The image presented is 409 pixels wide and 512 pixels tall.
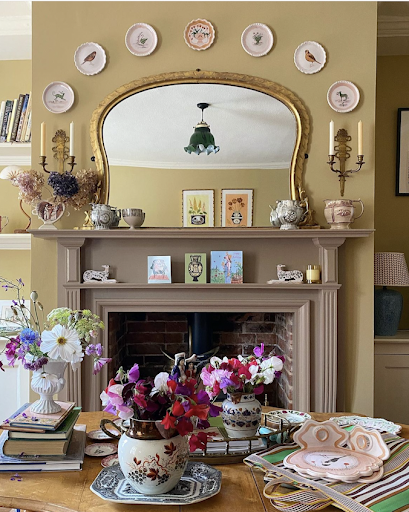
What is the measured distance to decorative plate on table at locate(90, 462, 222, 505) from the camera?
A: 1.20 metres

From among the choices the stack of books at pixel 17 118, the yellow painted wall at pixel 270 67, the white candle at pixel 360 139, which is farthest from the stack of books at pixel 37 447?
the stack of books at pixel 17 118

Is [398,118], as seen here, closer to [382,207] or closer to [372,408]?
[382,207]

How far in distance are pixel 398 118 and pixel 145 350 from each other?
89.1 inches

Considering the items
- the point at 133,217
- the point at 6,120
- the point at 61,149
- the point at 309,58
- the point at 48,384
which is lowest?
the point at 48,384

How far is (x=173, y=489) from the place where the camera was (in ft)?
4.11

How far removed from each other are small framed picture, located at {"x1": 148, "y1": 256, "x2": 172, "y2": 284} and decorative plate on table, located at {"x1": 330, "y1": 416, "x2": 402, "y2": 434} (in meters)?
1.33

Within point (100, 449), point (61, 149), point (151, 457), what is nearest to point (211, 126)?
point (61, 149)

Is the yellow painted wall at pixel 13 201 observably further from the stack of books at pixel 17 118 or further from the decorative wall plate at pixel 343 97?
the decorative wall plate at pixel 343 97

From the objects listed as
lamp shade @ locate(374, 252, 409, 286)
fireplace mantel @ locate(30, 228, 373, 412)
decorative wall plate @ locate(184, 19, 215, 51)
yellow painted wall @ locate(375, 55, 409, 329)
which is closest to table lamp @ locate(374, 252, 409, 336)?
lamp shade @ locate(374, 252, 409, 286)

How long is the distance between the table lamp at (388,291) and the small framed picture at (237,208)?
0.80 m

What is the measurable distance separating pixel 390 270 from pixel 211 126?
1314mm

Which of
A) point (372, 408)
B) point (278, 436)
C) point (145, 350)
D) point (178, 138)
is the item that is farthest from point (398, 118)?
point (278, 436)

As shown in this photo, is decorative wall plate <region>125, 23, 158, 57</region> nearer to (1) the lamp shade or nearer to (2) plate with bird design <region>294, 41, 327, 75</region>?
(2) plate with bird design <region>294, 41, 327, 75</region>

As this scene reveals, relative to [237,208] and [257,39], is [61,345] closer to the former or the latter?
[237,208]
